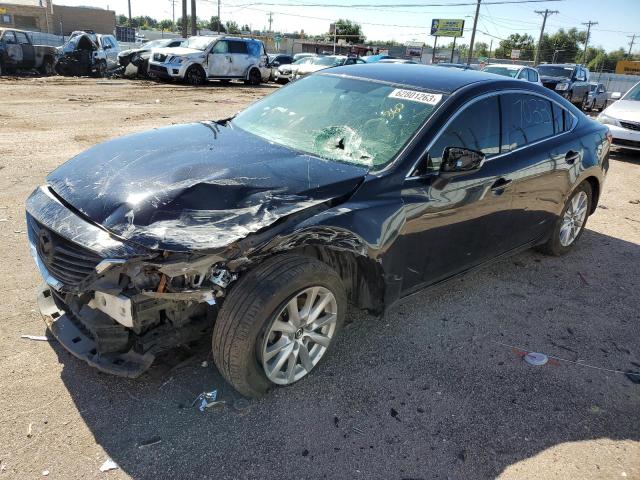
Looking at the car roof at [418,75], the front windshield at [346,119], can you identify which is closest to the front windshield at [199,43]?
the car roof at [418,75]

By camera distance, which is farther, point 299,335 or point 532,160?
point 532,160

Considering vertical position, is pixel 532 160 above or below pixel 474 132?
below

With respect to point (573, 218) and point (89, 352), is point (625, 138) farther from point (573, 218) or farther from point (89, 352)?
point (89, 352)

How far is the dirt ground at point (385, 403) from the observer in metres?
2.50

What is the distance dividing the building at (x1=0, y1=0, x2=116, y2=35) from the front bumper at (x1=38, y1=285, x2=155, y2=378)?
173 ft

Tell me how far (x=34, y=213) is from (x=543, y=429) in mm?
3174

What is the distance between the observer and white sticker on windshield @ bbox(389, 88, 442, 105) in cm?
352

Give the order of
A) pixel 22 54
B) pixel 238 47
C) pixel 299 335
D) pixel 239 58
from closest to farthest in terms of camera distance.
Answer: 1. pixel 299 335
2. pixel 22 54
3. pixel 238 47
4. pixel 239 58

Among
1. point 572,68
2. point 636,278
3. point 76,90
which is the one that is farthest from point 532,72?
point 76,90

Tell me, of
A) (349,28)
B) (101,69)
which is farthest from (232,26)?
(101,69)

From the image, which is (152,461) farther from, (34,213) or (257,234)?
(34,213)

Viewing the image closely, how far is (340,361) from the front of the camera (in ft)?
10.8

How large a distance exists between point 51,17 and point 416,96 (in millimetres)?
59118

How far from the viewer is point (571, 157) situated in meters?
4.69
